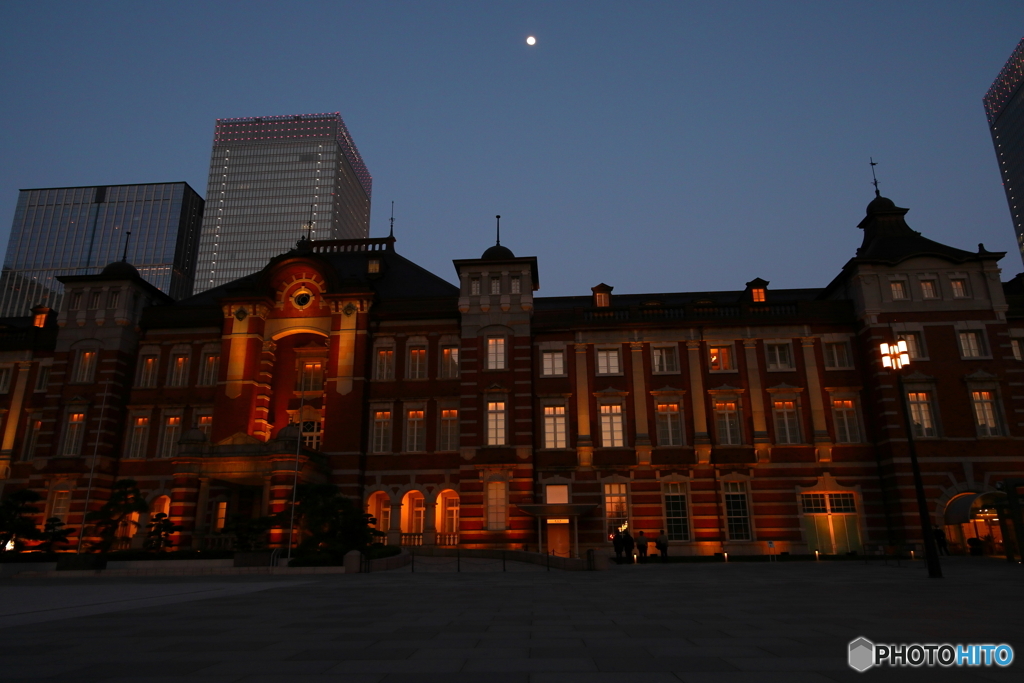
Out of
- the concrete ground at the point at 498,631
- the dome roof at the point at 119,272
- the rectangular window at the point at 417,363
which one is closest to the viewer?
the concrete ground at the point at 498,631

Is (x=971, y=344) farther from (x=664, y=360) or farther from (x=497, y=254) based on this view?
(x=497, y=254)

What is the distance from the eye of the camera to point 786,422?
3688 centimetres

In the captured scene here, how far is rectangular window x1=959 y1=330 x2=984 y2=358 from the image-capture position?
36.0 meters

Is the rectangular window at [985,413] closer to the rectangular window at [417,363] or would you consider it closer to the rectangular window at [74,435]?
the rectangular window at [417,363]

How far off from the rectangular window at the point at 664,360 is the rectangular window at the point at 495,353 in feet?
28.1

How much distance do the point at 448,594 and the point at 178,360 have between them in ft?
104

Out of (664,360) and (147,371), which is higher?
(147,371)

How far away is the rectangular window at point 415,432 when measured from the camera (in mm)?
38125

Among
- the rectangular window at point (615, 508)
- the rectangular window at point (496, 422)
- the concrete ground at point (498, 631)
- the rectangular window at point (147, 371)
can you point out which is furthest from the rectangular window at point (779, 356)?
the rectangular window at point (147, 371)

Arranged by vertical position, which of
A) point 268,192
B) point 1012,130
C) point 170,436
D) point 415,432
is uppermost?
point 268,192

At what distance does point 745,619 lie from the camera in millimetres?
10570

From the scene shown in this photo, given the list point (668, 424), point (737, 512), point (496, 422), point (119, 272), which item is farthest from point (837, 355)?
point (119, 272)

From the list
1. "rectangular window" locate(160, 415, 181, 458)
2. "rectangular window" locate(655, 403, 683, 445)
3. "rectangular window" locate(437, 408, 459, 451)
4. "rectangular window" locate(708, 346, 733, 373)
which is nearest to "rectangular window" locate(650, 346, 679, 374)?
"rectangular window" locate(708, 346, 733, 373)

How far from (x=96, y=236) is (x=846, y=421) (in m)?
152
